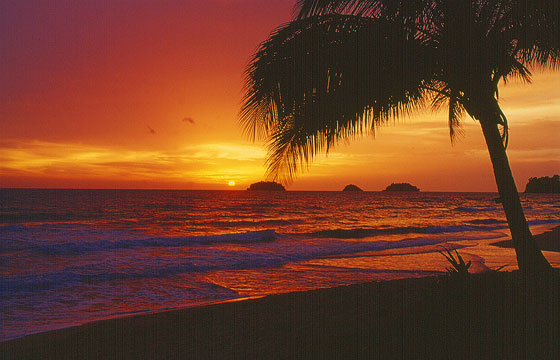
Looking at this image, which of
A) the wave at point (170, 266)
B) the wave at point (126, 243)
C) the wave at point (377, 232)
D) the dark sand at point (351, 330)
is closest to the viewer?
the dark sand at point (351, 330)

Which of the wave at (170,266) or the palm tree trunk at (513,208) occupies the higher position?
the palm tree trunk at (513,208)

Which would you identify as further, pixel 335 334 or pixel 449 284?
pixel 335 334

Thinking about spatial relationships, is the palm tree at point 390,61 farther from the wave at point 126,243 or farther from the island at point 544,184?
the island at point 544,184

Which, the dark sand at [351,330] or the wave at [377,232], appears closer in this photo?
the dark sand at [351,330]

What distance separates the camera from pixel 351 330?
188 inches

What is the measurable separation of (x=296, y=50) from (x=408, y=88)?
143 centimetres

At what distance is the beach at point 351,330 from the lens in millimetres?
3871

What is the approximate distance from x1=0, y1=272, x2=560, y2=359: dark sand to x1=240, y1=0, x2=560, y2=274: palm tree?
30.3 inches

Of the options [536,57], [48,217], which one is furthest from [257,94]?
[48,217]

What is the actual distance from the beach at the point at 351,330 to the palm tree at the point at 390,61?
811 mm

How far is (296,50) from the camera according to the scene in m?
A: 4.69

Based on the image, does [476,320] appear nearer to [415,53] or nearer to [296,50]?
[415,53]

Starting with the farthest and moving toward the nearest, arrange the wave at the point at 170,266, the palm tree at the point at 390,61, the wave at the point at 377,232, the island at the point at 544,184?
the island at the point at 544,184, the wave at the point at 377,232, the wave at the point at 170,266, the palm tree at the point at 390,61

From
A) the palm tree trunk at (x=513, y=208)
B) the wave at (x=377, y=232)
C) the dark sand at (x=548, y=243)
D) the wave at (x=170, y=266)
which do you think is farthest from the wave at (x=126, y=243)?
the palm tree trunk at (x=513, y=208)
